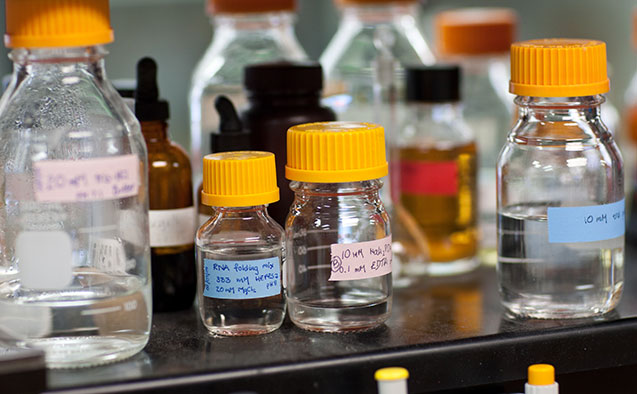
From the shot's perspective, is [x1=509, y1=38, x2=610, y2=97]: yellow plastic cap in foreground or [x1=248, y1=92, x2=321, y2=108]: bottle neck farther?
[x1=248, y1=92, x2=321, y2=108]: bottle neck

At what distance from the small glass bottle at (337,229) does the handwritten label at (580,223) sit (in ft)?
0.49

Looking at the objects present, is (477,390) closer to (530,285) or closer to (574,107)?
(530,285)

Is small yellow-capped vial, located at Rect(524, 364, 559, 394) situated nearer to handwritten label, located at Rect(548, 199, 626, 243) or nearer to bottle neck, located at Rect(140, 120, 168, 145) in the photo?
handwritten label, located at Rect(548, 199, 626, 243)

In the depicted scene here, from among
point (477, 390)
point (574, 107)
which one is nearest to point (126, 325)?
point (477, 390)

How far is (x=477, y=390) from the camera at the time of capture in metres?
0.86

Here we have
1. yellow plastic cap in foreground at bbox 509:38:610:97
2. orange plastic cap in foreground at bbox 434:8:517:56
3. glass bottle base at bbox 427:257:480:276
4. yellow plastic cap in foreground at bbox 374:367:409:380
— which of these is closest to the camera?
yellow plastic cap in foreground at bbox 374:367:409:380

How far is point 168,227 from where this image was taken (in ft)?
3.02

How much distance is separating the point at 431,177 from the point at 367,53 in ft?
0.59

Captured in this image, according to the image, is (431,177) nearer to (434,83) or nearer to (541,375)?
(434,83)

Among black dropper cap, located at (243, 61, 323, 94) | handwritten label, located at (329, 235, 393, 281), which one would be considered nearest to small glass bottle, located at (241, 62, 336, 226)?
black dropper cap, located at (243, 61, 323, 94)

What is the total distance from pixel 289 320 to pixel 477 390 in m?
0.18

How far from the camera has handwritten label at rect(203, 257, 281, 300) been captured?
32.7 inches

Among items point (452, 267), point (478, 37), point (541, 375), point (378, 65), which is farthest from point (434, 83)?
point (541, 375)

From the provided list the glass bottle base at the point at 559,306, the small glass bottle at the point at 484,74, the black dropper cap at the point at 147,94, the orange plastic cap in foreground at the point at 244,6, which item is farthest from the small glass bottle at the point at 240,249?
the small glass bottle at the point at 484,74
